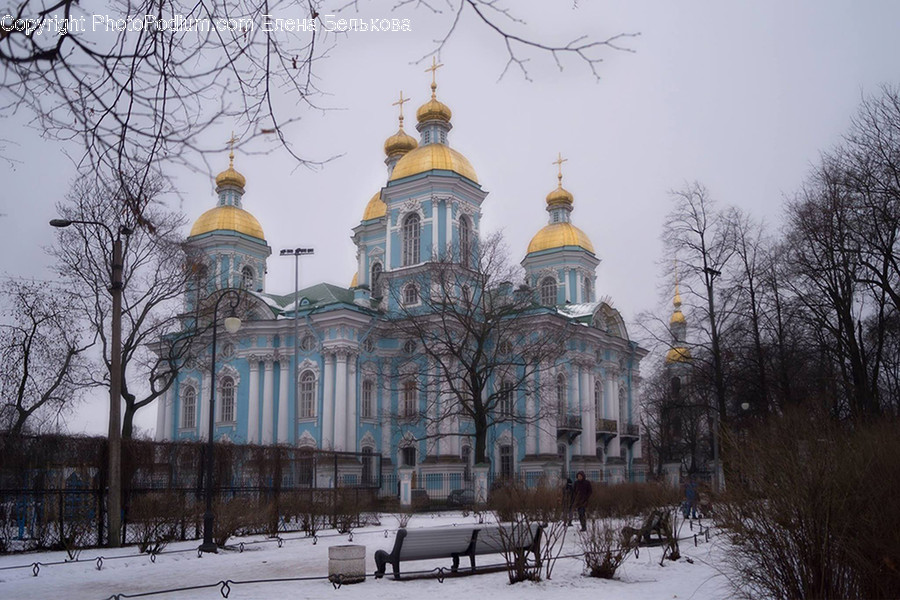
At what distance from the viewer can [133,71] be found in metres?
4.58

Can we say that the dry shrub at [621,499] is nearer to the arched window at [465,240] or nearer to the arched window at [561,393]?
the arched window at [465,240]

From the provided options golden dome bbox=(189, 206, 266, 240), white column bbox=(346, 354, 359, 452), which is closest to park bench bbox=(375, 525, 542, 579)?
white column bbox=(346, 354, 359, 452)

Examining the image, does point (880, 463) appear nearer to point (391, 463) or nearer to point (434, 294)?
point (434, 294)

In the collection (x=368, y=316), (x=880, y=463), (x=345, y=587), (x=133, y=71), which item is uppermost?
(x=368, y=316)

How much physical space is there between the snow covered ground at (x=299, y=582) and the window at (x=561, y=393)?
2601 centimetres

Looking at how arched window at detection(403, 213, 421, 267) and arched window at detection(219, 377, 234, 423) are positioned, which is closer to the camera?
arched window at detection(219, 377, 234, 423)

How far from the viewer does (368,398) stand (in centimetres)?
4162

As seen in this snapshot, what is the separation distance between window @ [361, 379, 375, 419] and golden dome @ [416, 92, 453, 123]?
46.6 feet

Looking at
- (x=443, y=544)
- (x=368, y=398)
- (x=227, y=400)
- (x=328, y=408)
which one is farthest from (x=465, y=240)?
(x=443, y=544)

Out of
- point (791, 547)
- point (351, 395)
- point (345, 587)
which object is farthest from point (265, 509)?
point (351, 395)

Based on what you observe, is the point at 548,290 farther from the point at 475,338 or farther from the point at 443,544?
the point at 443,544

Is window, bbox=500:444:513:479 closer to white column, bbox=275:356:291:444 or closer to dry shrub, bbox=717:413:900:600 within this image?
white column, bbox=275:356:291:444

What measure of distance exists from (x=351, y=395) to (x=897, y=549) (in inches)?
1353

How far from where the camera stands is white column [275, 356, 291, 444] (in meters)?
41.1
